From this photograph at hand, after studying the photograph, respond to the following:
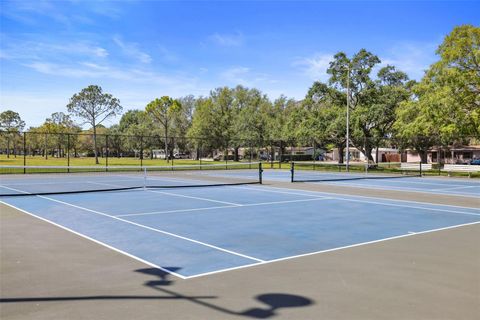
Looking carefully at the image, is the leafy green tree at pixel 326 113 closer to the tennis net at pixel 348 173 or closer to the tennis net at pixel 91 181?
the tennis net at pixel 348 173

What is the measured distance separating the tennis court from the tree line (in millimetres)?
18927

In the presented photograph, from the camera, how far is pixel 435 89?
33.9 metres

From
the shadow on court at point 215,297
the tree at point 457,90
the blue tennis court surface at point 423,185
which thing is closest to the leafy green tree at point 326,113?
the tree at point 457,90

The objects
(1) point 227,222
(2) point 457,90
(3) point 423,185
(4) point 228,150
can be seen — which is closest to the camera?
(1) point 227,222

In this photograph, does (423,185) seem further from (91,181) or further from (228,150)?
(228,150)

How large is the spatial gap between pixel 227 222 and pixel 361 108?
32304 millimetres

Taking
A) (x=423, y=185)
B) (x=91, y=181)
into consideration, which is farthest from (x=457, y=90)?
(x=91, y=181)

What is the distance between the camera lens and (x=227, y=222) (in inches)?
414

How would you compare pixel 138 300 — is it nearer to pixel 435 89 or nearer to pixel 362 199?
pixel 362 199

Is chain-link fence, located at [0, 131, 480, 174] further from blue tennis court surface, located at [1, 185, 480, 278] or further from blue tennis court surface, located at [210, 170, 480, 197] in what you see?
blue tennis court surface, located at [1, 185, 480, 278]

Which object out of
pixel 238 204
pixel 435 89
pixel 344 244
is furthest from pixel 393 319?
pixel 435 89

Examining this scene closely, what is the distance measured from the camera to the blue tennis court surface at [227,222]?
7336mm

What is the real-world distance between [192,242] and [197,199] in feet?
24.0

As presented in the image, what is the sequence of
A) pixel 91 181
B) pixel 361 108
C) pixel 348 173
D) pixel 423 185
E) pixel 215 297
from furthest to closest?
pixel 361 108
pixel 348 173
pixel 91 181
pixel 423 185
pixel 215 297
